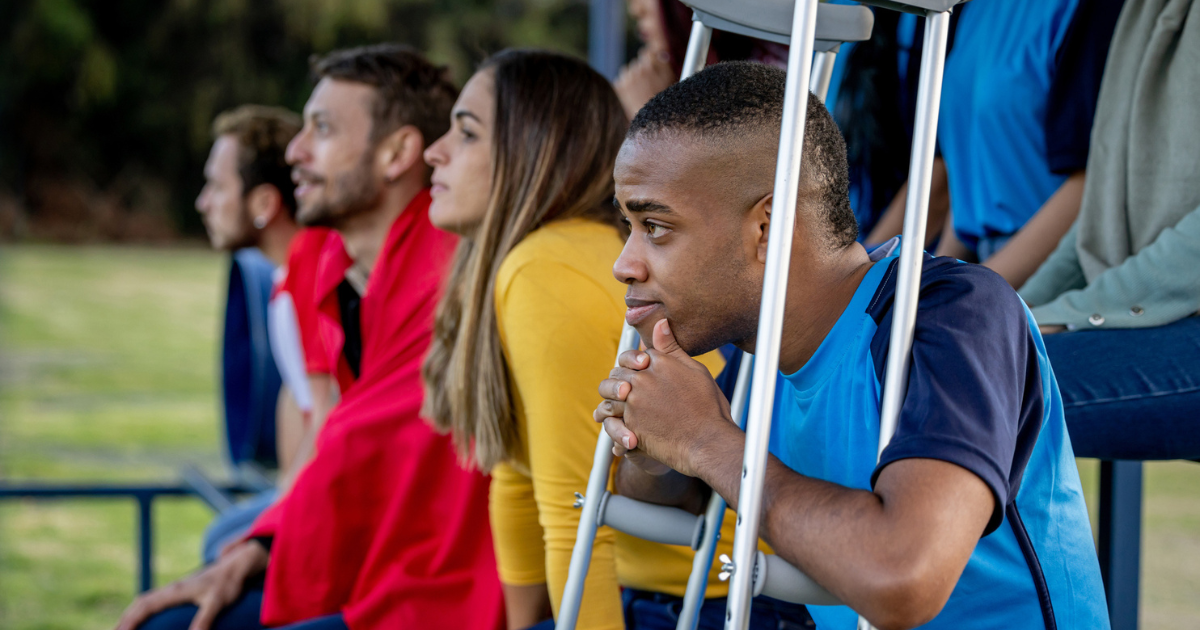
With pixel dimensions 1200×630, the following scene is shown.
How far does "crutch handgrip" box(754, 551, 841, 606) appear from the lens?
104 cm

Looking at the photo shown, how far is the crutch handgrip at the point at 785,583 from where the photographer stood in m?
1.04

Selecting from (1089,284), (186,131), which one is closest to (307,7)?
(186,131)

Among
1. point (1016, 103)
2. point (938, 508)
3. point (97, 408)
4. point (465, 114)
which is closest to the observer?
point (938, 508)

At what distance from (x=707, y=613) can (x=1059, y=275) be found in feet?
2.82

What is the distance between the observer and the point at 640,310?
123 centimetres

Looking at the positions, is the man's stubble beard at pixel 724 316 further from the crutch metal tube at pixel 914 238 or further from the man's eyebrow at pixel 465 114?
the man's eyebrow at pixel 465 114

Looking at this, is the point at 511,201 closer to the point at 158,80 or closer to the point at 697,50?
the point at 697,50

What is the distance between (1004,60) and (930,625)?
1.26 metres

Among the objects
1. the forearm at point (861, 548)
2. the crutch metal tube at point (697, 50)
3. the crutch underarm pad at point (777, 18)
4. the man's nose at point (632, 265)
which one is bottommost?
the forearm at point (861, 548)

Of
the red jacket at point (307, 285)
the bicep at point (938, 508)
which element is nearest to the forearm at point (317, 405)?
the red jacket at point (307, 285)

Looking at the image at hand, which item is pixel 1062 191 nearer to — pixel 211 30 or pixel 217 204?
pixel 217 204

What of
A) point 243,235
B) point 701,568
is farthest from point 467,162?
point 243,235

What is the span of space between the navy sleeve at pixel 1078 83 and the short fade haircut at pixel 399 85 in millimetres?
1596

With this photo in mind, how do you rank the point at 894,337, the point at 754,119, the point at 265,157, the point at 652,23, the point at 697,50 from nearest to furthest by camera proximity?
the point at 894,337
the point at 754,119
the point at 697,50
the point at 652,23
the point at 265,157
